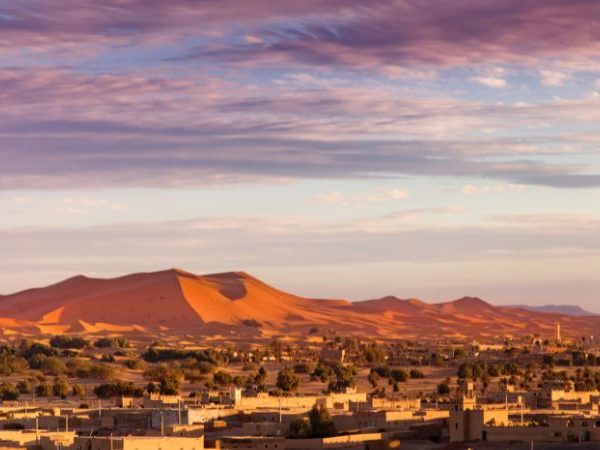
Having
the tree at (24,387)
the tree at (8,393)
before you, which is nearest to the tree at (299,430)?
the tree at (8,393)

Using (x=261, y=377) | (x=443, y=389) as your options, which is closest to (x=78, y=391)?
(x=261, y=377)

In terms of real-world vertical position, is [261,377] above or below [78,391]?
above

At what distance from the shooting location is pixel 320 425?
196 ft

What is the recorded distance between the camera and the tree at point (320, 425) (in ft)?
193

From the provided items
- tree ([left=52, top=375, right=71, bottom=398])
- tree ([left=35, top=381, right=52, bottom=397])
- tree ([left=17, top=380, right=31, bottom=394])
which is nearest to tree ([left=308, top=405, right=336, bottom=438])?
tree ([left=52, top=375, right=71, bottom=398])

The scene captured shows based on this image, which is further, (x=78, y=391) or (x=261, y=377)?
(x=261, y=377)

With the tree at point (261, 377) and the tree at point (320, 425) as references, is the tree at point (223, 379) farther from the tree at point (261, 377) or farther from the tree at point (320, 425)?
the tree at point (320, 425)

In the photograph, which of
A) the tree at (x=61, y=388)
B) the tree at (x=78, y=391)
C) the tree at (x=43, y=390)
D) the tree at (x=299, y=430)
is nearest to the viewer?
the tree at (x=299, y=430)

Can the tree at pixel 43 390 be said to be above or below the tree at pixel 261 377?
below

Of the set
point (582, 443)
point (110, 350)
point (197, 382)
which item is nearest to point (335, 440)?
point (582, 443)

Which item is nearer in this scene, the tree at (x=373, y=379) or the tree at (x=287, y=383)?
the tree at (x=287, y=383)

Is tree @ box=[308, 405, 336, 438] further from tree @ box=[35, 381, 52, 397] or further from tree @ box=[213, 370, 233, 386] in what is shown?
tree @ box=[213, 370, 233, 386]

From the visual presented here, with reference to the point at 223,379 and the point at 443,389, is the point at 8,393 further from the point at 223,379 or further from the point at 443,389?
the point at 443,389

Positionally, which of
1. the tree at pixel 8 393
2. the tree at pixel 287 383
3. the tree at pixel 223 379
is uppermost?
the tree at pixel 223 379
